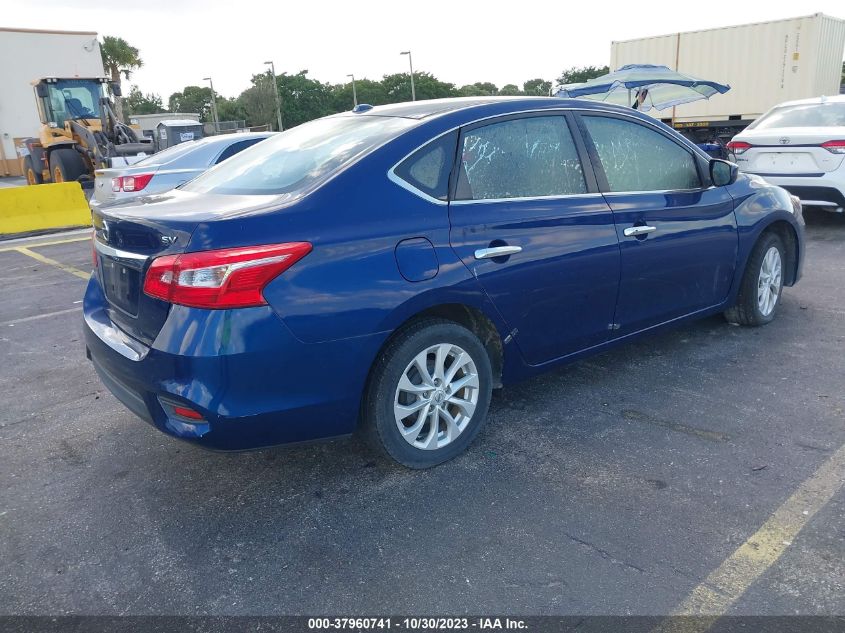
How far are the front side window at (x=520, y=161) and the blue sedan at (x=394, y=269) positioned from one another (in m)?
0.01

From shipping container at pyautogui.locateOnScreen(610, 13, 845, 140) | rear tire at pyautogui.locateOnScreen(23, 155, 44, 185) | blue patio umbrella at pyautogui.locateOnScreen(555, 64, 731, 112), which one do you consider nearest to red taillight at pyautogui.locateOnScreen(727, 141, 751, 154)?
blue patio umbrella at pyautogui.locateOnScreen(555, 64, 731, 112)

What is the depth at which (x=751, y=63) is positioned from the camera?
55.1 feet

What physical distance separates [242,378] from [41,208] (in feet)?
37.4

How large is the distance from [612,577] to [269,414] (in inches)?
55.0

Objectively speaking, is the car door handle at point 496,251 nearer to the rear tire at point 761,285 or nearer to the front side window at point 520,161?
the front side window at point 520,161

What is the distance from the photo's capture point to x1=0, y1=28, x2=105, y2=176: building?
25.6m

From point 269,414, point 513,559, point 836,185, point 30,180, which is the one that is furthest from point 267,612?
point 30,180

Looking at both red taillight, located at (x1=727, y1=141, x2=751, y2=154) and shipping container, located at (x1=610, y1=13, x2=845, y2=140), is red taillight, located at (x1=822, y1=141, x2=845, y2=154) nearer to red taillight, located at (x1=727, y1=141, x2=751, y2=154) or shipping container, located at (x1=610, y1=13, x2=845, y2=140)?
red taillight, located at (x1=727, y1=141, x2=751, y2=154)

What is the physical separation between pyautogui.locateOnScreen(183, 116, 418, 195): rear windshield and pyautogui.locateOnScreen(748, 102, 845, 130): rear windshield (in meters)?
7.31

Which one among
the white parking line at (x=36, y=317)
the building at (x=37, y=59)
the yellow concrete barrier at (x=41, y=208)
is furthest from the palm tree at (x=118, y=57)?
the white parking line at (x=36, y=317)

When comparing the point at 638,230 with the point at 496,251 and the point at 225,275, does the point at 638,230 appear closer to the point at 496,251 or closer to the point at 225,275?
the point at 496,251

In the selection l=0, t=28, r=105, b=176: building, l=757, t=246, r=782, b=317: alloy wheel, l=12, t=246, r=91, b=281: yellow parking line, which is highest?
l=0, t=28, r=105, b=176: building

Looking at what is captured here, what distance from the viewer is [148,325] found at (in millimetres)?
2779

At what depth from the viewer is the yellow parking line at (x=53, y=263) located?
313 inches
